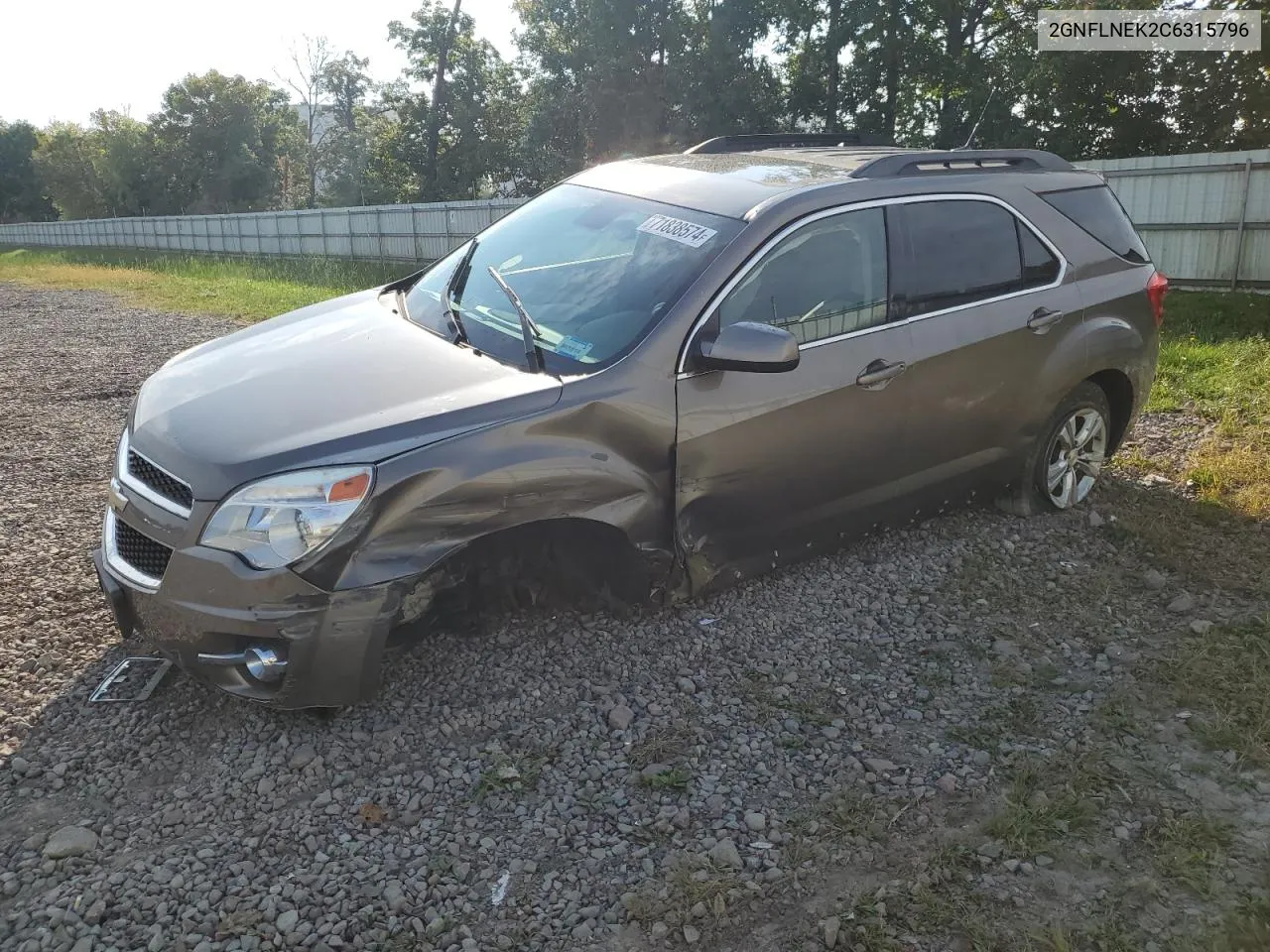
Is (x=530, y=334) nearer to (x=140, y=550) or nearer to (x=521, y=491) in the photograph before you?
(x=521, y=491)

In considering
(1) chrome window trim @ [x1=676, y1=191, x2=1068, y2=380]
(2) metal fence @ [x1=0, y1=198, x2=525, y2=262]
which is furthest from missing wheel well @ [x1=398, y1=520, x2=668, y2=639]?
(2) metal fence @ [x1=0, y1=198, x2=525, y2=262]

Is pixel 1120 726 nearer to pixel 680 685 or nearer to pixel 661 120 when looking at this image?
pixel 680 685

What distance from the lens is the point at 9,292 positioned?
20.5 m

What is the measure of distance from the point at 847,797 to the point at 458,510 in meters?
1.47

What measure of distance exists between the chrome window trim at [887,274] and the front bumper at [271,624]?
1.37 m

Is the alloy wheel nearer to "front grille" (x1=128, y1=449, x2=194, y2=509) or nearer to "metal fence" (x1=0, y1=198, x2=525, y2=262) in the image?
"front grille" (x1=128, y1=449, x2=194, y2=509)

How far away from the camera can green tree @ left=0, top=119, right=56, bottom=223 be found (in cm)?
8362

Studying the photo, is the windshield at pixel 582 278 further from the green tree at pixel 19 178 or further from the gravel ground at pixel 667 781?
the green tree at pixel 19 178

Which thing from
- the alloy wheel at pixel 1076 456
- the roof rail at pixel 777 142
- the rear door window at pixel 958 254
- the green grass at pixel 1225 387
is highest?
the roof rail at pixel 777 142

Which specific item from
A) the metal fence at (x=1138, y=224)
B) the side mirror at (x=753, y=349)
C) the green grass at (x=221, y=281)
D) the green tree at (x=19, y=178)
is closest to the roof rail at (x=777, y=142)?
the side mirror at (x=753, y=349)

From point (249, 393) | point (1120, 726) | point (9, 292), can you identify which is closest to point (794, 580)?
point (1120, 726)

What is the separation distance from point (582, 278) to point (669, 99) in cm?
3518

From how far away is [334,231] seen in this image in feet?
86.9

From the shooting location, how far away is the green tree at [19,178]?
3292 inches
